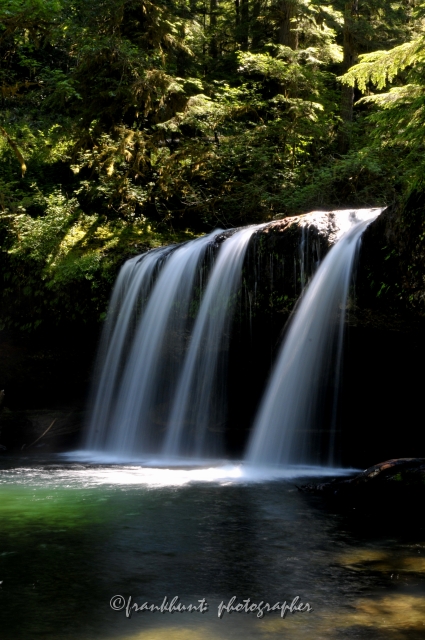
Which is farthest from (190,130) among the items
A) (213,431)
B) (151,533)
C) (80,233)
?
(151,533)

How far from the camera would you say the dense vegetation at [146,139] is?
13977 mm

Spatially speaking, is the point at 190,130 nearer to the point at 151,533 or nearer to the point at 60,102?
the point at 60,102

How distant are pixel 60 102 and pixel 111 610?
13528mm

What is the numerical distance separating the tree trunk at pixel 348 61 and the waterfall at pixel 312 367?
27.3ft

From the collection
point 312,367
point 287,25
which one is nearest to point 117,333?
point 312,367

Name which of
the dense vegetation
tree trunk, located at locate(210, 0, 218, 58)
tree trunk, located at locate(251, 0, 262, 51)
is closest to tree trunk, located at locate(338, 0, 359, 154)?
the dense vegetation

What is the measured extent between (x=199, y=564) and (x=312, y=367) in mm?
4555

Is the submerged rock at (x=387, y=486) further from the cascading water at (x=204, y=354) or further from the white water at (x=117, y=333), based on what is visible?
the white water at (x=117, y=333)

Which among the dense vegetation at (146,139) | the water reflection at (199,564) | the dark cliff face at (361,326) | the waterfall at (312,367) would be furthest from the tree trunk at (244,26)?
the water reflection at (199,564)

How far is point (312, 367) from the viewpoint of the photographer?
9.12m

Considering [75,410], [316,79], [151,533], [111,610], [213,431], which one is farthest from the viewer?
[316,79]

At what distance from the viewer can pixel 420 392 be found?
29.0 feet

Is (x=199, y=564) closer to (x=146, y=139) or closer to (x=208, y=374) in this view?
(x=208, y=374)

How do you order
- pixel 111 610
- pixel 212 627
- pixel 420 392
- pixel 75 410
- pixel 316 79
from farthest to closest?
pixel 316 79 < pixel 75 410 < pixel 420 392 < pixel 111 610 < pixel 212 627
